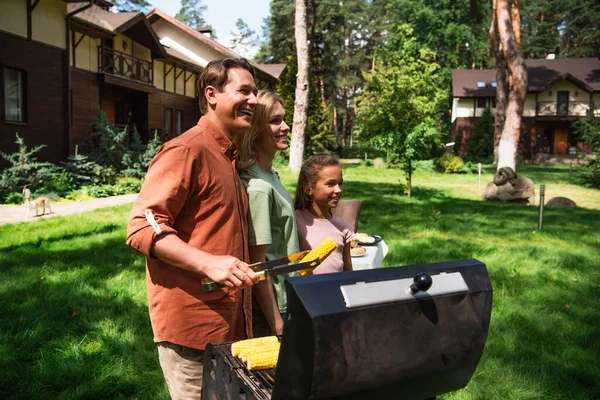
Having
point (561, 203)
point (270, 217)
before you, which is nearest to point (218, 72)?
point (270, 217)

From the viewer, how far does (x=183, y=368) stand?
6.88ft

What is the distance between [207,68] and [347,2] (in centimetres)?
5082

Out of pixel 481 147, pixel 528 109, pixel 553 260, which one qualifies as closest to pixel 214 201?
pixel 553 260

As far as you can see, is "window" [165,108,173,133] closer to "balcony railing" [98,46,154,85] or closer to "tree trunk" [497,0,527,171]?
"balcony railing" [98,46,154,85]

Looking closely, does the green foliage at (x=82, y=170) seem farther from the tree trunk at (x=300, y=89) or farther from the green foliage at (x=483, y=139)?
the green foliage at (x=483, y=139)

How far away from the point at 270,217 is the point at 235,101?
57cm

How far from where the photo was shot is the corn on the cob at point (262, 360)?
181 cm

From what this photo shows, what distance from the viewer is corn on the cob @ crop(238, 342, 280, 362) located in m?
1.85

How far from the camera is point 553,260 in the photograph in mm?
7559

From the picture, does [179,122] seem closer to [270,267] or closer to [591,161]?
[591,161]

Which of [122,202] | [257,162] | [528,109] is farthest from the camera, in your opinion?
[528,109]

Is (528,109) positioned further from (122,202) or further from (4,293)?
(4,293)

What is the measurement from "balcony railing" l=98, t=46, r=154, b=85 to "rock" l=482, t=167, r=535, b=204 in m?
14.0

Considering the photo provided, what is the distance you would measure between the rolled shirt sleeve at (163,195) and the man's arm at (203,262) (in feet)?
0.13
